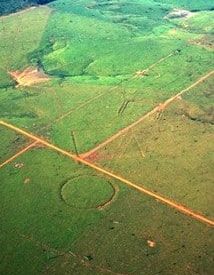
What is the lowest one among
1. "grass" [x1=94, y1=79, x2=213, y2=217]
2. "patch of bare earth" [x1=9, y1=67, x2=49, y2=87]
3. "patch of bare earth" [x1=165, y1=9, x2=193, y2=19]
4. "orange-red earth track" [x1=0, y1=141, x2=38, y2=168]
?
"grass" [x1=94, y1=79, x2=213, y2=217]

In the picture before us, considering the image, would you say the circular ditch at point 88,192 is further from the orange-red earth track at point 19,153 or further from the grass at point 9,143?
the grass at point 9,143

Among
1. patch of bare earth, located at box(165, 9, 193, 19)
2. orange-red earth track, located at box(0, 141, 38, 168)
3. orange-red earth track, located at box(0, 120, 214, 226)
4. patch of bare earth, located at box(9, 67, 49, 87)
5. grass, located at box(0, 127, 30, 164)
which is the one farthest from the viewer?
patch of bare earth, located at box(165, 9, 193, 19)

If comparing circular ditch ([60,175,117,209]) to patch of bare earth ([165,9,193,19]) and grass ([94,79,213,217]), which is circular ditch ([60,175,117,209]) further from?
patch of bare earth ([165,9,193,19])

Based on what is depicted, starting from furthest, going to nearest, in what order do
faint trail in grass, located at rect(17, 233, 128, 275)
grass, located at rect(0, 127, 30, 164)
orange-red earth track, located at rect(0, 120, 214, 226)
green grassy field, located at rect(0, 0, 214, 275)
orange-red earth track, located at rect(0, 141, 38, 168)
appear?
1. grass, located at rect(0, 127, 30, 164)
2. orange-red earth track, located at rect(0, 141, 38, 168)
3. orange-red earth track, located at rect(0, 120, 214, 226)
4. green grassy field, located at rect(0, 0, 214, 275)
5. faint trail in grass, located at rect(17, 233, 128, 275)

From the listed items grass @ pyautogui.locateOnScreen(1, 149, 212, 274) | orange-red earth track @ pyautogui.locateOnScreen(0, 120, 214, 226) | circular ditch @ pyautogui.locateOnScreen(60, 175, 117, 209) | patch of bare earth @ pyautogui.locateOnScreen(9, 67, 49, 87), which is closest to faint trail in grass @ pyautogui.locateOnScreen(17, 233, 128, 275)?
grass @ pyautogui.locateOnScreen(1, 149, 212, 274)

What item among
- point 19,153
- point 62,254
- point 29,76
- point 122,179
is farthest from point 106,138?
point 29,76

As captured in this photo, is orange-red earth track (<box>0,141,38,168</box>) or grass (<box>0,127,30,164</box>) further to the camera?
grass (<box>0,127,30,164</box>)

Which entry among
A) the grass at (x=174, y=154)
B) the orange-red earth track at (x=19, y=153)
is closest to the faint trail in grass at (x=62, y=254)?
the grass at (x=174, y=154)
